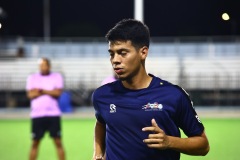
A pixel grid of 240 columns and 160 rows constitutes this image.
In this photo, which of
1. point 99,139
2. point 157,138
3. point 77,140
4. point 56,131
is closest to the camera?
point 157,138

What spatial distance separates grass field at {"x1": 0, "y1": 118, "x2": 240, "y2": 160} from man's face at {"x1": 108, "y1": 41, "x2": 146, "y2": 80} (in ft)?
22.9

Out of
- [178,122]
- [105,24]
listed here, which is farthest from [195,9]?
[178,122]

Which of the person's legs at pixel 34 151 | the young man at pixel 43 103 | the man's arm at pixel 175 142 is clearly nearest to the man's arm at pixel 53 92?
the young man at pixel 43 103

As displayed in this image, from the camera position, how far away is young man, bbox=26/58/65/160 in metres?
9.02

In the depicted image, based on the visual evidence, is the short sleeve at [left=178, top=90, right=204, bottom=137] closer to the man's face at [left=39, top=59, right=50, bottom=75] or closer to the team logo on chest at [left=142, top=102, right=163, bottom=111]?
the team logo on chest at [left=142, top=102, right=163, bottom=111]

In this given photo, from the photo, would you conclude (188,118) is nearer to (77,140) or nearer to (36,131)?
(36,131)

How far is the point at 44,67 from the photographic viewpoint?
893cm

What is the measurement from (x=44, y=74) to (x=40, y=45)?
26337 millimetres

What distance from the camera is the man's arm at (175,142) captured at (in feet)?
10.9

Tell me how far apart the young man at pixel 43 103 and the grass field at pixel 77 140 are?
161 centimetres

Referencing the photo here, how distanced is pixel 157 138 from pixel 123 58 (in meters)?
0.62

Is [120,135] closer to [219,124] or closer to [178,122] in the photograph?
[178,122]

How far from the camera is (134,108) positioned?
3.66 metres

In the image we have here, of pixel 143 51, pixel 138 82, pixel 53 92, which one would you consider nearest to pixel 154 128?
pixel 138 82
